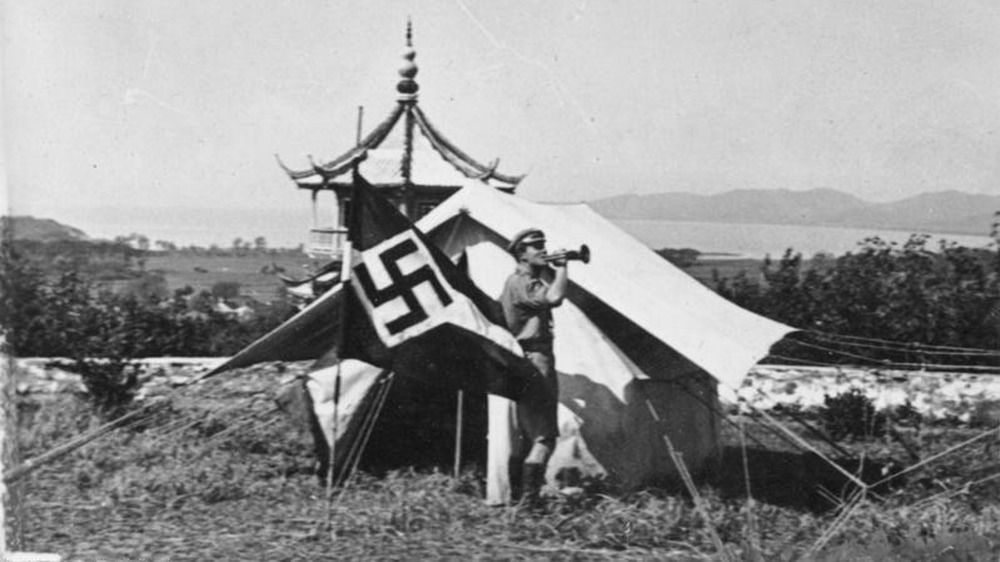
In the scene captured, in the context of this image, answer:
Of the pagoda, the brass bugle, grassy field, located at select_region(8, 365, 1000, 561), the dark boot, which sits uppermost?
the pagoda

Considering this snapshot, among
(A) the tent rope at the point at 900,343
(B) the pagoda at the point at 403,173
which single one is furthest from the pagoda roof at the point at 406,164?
(A) the tent rope at the point at 900,343

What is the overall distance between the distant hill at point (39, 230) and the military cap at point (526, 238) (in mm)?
3222

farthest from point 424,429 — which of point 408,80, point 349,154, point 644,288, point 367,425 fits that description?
point 349,154

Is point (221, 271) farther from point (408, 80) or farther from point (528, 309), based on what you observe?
point (528, 309)

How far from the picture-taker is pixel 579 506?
5.39 metres

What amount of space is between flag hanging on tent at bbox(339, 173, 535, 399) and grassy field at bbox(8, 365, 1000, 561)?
758 mm

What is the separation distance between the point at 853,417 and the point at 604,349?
9.45 feet

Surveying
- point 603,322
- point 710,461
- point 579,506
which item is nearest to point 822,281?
point 710,461

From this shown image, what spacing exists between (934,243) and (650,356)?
352cm

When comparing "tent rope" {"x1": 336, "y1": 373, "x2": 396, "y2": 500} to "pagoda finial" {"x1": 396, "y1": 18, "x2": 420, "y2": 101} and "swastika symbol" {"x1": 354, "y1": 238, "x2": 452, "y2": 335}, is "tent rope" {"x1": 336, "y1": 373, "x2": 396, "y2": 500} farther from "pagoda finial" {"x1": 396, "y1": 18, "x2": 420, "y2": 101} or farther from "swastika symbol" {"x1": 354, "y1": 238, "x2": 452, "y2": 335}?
"pagoda finial" {"x1": 396, "y1": 18, "x2": 420, "y2": 101}

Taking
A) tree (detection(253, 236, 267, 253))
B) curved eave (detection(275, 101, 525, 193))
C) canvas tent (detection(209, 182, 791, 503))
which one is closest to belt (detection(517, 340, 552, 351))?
canvas tent (detection(209, 182, 791, 503))

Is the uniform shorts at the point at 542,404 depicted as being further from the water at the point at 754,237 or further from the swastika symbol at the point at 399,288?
the water at the point at 754,237

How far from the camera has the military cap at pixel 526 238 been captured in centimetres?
571

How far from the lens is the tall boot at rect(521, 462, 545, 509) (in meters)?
5.48
